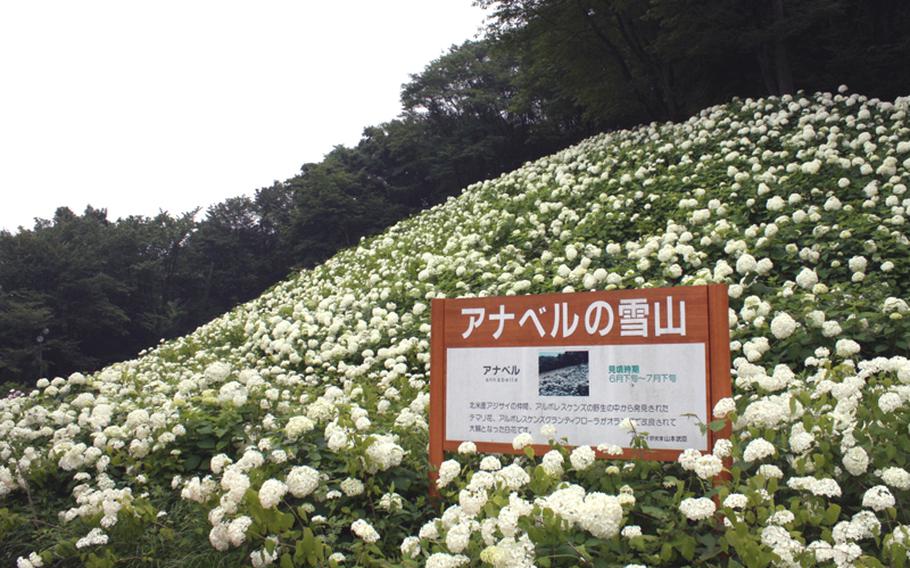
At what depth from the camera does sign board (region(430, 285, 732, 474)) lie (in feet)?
9.15

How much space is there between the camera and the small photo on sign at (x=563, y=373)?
2979 millimetres

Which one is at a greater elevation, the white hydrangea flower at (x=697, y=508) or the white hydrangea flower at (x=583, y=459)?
the white hydrangea flower at (x=583, y=459)

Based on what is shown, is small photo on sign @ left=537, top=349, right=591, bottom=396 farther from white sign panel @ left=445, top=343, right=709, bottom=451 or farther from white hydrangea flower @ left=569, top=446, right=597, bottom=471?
white hydrangea flower @ left=569, top=446, right=597, bottom=471

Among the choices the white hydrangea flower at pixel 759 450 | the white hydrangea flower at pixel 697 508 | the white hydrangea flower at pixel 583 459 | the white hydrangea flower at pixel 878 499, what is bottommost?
the white hydrangea flower at pixel 697 508

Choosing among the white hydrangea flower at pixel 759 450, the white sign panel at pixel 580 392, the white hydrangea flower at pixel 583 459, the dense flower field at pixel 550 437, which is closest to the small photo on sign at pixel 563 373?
the white sign panel at pixel 580 392

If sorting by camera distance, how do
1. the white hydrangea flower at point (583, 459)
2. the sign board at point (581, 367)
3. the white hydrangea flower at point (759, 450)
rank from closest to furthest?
the white hydrangea flower at point (759, 450), the white hydrangea flower at point (583, 459), the sign board at point (581, 367)

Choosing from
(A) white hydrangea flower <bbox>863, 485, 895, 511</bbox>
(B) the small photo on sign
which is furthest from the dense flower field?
(B) the small photo on sign

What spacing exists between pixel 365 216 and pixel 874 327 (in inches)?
1199

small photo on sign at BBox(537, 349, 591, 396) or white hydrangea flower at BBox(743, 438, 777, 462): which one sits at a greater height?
small photo on sign at BBox(537, 349, 591, 396)

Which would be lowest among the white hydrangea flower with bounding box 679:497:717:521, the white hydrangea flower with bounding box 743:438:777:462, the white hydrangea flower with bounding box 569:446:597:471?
the white hydrangea flower with bounding box 679:497:717:521

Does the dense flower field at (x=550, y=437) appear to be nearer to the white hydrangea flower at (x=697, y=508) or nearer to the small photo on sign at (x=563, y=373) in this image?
the white hydrangea flower at (x=697, y=508)

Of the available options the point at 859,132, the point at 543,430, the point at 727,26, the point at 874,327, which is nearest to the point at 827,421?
the point at 543,430

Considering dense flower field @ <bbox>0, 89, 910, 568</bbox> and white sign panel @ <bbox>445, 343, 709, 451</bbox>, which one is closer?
dense flower field @ <bbox>0, 89, 910, 568</bbox>

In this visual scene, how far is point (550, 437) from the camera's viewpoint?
2.92 meters
